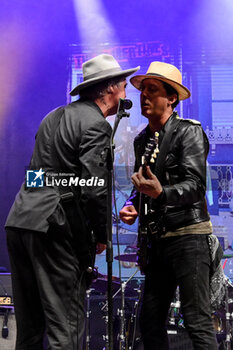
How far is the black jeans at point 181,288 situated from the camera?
8.86 feet

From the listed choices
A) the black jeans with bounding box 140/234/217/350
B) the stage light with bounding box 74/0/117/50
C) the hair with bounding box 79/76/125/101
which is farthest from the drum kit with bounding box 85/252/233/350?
the stage light with bounding box 74/0/117/50

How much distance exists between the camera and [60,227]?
2.45 meters

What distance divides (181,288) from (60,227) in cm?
86

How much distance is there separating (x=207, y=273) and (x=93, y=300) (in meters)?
3.11

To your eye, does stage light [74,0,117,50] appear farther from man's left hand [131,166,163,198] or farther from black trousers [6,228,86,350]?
black trousers [6,228,86,350]

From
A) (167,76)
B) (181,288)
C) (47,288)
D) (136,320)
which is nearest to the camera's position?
(47,288)

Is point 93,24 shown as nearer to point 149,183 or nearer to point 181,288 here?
point 149,183

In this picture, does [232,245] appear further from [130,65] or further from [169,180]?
[169,180]

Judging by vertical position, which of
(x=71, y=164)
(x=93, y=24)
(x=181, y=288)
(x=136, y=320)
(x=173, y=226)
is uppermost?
(x=93, y=24)

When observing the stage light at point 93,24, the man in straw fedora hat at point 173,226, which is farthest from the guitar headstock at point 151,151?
the stage light at point 93,24

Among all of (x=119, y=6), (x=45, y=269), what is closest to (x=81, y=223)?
(x=45, y=269)

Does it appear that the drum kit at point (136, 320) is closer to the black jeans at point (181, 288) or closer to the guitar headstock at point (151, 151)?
the black jeans at point (181, 288)

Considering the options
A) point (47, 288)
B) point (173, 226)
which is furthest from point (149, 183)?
point (47, 288)

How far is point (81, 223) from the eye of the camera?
2525 millimetres
